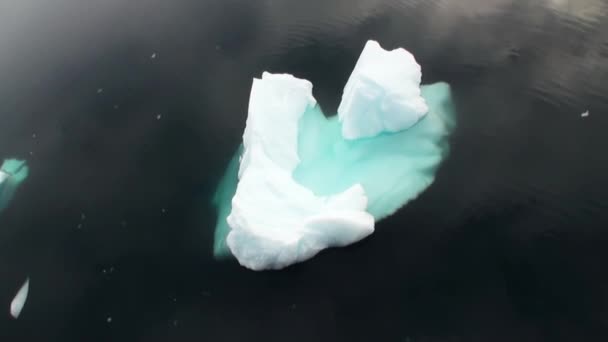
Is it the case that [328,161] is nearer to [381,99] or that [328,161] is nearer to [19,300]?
[381,99]

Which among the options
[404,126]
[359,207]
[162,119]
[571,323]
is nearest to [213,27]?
[162,119]

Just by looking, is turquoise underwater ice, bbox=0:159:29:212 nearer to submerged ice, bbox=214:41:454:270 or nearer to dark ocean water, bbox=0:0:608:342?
dark ocean water, bbox=0:0:608:342

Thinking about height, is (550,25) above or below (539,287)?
above

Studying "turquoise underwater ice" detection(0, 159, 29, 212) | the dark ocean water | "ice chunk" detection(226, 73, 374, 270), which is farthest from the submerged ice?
"turquoise underwater ice" detection(0, 159, 29, 212)

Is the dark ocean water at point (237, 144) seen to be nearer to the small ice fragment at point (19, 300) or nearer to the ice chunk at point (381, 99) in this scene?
the small ice fragment at point (19, 300)

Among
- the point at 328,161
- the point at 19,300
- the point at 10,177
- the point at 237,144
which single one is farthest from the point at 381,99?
the point at 10,177

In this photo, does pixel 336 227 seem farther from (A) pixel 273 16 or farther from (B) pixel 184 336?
(A) pixel 273 16
